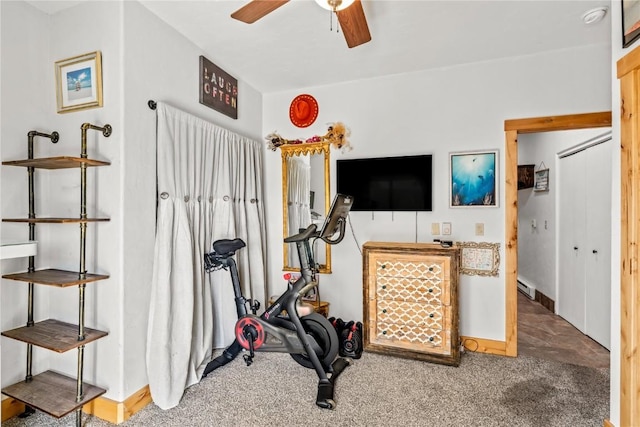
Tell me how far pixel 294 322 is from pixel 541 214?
402 cm

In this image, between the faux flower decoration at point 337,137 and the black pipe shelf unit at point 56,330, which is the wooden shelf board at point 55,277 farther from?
the faux flower decoration at point 337,137

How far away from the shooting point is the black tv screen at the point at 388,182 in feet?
10.3

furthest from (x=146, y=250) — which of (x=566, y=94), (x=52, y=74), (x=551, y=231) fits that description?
(x=551, y=231)

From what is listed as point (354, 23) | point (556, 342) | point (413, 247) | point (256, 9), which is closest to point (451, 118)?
point (413, 247)

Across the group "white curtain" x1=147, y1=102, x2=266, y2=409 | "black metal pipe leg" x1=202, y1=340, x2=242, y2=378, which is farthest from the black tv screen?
"black metal pipe leg" x1=202, y1=340, x2=242, y2=378

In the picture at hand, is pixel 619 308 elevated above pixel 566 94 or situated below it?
below

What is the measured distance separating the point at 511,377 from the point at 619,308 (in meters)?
1.12

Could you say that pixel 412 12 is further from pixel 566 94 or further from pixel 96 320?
pixel 96 320

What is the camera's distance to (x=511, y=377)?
2.51 m

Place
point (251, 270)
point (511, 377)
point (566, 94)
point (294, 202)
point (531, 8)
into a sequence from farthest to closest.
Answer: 1. point (294, 202)
2. point (251, 270)
3. point (566, 94)
4. point (511, 377)
5. point (531, 8)

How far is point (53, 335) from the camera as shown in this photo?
1940 millimetres

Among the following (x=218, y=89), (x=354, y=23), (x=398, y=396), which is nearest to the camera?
(x=354, y=23)

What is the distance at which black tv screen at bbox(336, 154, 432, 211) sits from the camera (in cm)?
313

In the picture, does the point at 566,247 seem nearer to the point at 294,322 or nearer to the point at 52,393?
the point at 294,322
